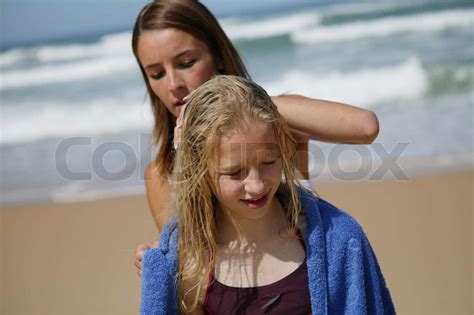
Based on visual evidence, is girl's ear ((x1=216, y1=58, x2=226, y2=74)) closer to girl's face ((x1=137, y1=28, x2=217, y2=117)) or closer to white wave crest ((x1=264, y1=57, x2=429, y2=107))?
girl's face ((x1=137, y1=28, x2=217, y2=117))

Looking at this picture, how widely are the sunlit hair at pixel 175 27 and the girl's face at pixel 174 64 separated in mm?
36

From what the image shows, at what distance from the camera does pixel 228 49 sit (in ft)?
8.71

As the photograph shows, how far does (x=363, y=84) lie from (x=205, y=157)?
9992mm

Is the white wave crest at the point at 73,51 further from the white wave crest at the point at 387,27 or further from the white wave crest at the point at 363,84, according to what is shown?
the white wave crest at the point at 363,84

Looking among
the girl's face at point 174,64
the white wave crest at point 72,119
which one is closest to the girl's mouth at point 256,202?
the girl's face at point 174,64

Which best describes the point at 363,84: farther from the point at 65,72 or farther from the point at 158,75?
the point at 158,75

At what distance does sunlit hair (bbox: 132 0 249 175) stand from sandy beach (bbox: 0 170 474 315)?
2.53 metres

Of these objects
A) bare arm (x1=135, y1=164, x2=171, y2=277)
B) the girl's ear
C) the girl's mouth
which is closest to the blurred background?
bare arm (x1=135, y1=164, x2=171, y2=277)

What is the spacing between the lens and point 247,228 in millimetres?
2180

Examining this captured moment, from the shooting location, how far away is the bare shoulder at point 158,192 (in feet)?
8.79

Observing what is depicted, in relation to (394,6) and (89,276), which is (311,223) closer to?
(89,276)

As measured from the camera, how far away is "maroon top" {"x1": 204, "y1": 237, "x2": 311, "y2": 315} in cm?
206

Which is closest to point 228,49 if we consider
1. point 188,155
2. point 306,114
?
point 306,114

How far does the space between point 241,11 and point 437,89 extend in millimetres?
9072
